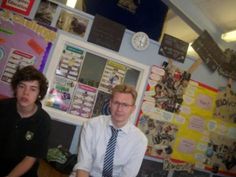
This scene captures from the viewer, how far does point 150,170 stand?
2252 mm

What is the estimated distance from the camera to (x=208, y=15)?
3225mm

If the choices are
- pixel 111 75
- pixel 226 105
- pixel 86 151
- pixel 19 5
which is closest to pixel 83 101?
pixel 111 75

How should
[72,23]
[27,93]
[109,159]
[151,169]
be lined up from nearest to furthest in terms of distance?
[27,93] < [109,159] < [72,23] < [151,169]

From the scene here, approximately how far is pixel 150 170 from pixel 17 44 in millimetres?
1492

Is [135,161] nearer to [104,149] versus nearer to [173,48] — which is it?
[104,149]

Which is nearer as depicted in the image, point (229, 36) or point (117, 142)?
point (117, 142)

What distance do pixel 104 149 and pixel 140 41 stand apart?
101cm

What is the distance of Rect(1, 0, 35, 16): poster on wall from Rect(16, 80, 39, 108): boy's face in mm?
645

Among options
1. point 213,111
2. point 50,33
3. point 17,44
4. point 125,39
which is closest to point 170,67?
point 125,39

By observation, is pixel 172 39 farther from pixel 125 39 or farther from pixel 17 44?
pixel 17 44

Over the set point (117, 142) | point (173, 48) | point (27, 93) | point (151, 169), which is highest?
point (173, 48)

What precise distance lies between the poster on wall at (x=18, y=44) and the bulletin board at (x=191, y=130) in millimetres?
926

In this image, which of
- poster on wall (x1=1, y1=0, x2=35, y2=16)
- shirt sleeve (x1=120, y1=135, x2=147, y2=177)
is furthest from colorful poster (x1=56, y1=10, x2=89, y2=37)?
shirt sleeve (x1=120, y1=135, x2=147, y2=177)

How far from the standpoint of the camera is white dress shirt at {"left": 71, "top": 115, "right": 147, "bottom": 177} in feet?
5.11
